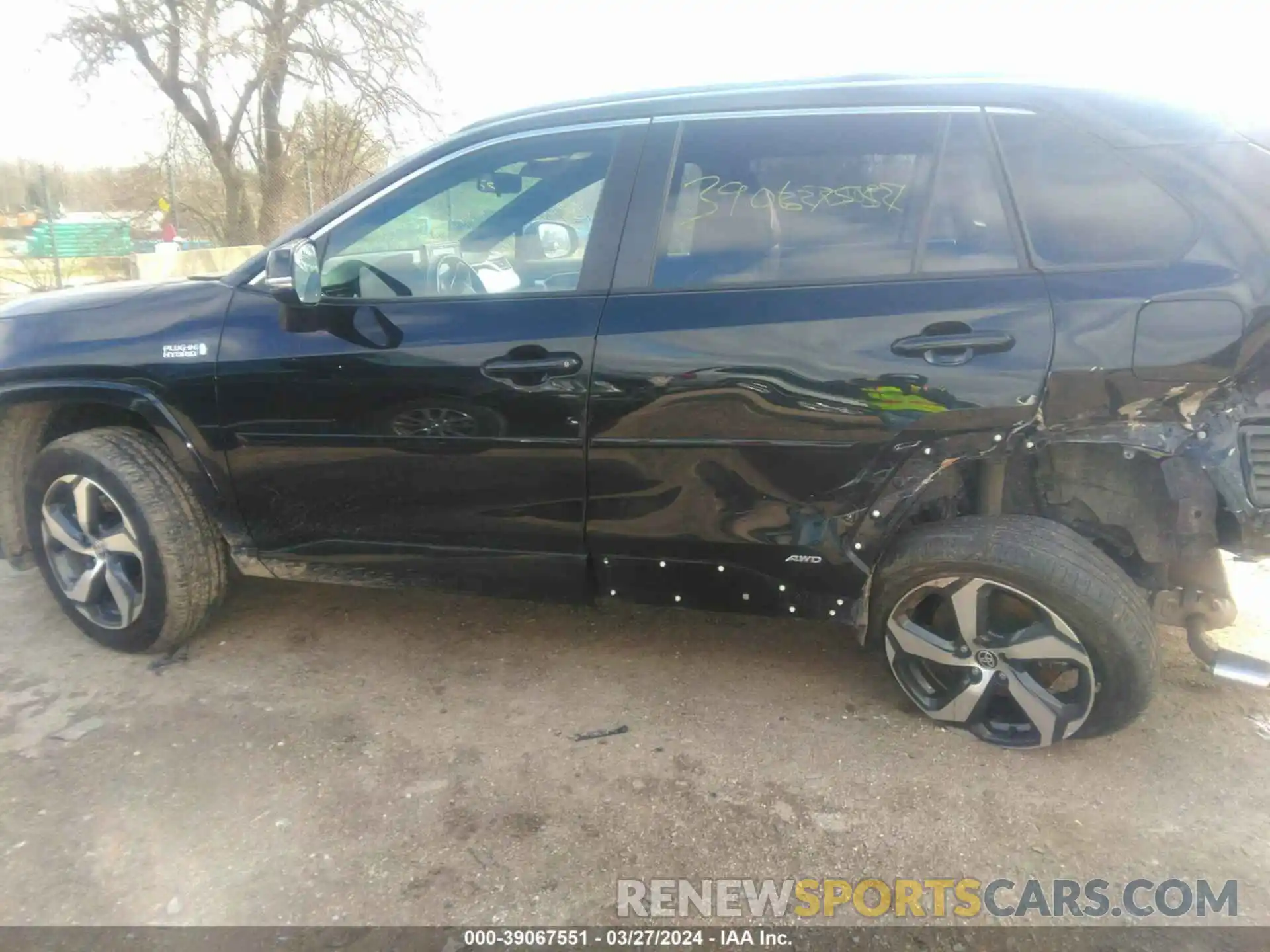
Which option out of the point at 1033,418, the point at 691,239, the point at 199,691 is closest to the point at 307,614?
the point at 199,691

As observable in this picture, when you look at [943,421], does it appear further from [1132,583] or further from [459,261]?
[459,261]

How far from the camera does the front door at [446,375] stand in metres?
2.64

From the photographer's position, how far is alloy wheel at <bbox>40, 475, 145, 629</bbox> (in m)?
3.10

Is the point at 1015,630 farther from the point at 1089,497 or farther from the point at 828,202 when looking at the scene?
the point at 828,202

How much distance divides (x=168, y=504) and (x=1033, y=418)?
2865mm

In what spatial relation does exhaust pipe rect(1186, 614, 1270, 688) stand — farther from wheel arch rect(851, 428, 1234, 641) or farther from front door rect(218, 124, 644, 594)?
front door rect(218, 124, 644, 594)

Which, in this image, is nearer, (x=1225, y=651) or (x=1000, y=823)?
(x=1000, y=823)

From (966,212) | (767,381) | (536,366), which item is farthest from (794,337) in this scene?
(536,366)

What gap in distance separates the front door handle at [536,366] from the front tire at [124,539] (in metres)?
1.32

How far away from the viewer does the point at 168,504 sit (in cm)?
304

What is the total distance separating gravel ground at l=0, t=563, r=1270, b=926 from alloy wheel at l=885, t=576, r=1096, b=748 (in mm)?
116

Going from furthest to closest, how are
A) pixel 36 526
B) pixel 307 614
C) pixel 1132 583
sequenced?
pixel 307 614
pixel 36 526
pixel 1132 583

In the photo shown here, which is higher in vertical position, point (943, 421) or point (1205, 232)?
point (1205, 232)

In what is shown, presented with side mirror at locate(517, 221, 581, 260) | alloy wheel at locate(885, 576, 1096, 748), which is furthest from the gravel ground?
side mirror at locate(517, 221, 581, 260)
